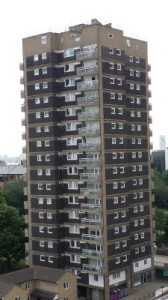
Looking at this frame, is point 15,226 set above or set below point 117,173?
below

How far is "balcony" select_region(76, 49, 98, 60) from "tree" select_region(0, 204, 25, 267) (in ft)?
96.3

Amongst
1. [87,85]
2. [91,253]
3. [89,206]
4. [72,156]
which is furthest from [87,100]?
[91,253]

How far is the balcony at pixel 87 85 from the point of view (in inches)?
2709

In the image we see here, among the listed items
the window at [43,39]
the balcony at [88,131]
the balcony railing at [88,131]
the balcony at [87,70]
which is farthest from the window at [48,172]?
the window at [43,39]

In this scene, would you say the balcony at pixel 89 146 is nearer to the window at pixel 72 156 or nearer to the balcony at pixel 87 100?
the window at pixel 72 156

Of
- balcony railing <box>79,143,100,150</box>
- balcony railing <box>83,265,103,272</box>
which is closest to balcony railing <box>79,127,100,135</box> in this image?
balcony railing <box>79,143,100,150</box>

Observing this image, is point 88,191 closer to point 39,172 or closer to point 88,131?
point 88,131

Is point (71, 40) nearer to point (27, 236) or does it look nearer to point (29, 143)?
point (29, 143)

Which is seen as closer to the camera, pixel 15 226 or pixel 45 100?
pixel 45 100

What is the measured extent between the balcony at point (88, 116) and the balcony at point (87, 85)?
3451mm

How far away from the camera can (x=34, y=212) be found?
245ft

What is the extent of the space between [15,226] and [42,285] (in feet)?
58.3

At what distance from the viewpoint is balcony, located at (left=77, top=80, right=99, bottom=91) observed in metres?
68.8

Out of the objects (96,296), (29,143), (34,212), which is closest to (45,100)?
(29,143)
